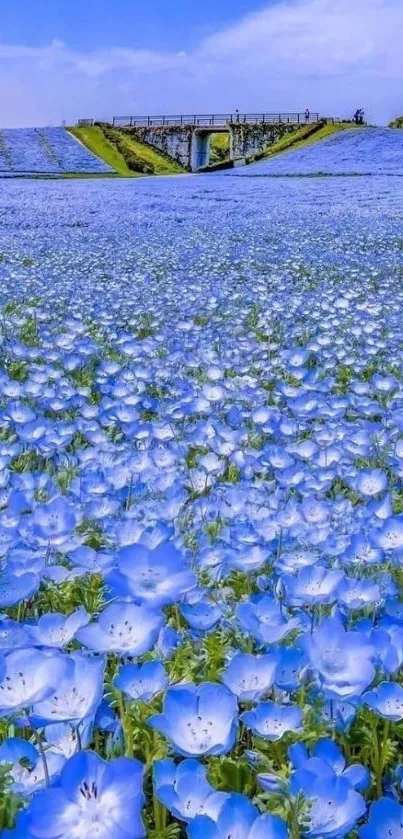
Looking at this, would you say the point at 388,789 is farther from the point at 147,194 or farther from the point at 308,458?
the point at 147,194

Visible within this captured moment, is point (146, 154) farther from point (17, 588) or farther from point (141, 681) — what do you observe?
point (141, 681)

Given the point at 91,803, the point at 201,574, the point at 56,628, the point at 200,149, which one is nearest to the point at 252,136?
the point at 200,149

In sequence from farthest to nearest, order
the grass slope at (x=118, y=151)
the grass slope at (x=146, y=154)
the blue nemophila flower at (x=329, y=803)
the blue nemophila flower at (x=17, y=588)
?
the grass slope at (x=146, y=154), the grass slope at (x=118, y=151), the blue nemophila flower at (x=17, y=588), the blue nemophila flower at (x=329, y=803)

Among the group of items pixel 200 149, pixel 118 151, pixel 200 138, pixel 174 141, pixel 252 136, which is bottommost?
pixel 118 151

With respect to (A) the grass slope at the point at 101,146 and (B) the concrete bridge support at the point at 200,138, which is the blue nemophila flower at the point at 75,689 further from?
(B) the concrete bridge support at the point at 200,138

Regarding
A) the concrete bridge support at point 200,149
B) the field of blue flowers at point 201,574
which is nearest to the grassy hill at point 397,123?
the concrete bridge support at point 200,149

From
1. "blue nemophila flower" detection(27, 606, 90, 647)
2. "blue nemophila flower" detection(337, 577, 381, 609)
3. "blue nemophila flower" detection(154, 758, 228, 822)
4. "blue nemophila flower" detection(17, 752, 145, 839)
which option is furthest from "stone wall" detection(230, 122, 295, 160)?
"blue nemophila flower" detection(17, 752, 145, 839)

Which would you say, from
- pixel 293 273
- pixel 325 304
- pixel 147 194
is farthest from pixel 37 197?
pixel 325 304
